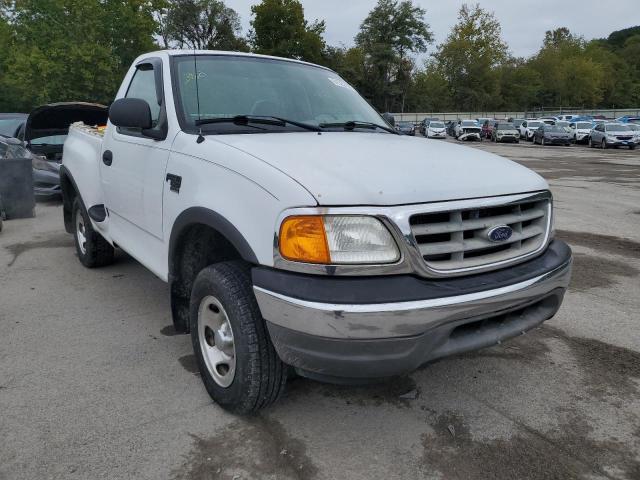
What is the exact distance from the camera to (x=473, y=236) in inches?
97.8

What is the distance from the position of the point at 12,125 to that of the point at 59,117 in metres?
2.59

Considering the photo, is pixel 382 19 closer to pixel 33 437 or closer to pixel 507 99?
pixel 507 99

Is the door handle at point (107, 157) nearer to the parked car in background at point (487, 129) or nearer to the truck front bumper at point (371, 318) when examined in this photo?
the truck front bumper at point (371, 318)

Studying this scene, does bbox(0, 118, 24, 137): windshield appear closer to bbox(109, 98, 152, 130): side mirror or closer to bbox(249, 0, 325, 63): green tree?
bbox(109, 98, 152, 130): side mirror

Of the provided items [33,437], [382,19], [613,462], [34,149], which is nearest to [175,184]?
[33,437]

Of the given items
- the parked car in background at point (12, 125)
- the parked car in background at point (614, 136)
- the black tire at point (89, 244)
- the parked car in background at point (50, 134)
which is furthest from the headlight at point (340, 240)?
the parked car in background at point (614, 136)

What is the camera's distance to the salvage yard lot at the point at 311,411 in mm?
2461

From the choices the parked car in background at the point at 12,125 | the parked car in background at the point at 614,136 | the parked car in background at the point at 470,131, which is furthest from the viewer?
the parked car in background at the point at 470,131

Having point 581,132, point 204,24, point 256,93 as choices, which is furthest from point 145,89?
point 204,24

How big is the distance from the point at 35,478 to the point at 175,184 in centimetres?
158

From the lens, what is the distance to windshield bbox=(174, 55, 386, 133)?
10.9 ft

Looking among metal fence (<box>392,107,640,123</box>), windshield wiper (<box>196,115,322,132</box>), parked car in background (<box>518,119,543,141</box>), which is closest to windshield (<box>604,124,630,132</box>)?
parked car in background (<box>518,119,543,141</box>)

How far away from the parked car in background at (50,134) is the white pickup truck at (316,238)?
6.53 metres

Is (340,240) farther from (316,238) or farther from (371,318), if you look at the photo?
(371,318)
